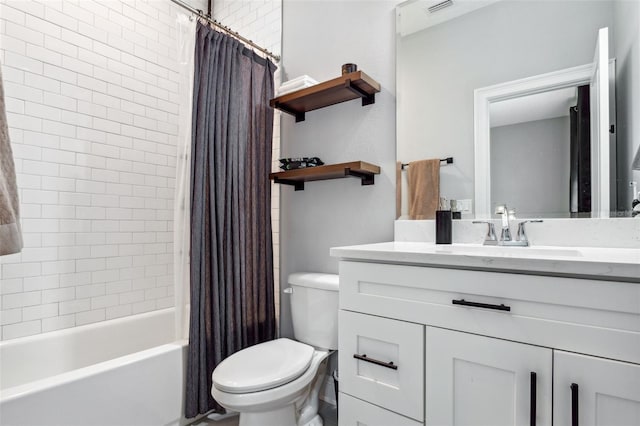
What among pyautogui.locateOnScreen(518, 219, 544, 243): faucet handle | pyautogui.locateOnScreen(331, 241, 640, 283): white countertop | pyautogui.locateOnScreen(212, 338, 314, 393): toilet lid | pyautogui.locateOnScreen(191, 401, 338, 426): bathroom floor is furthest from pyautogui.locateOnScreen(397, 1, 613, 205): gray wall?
pyautogui.locateOnScreen(191, 401, 338, 426): bathroom floor

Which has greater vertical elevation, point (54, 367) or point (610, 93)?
point (610, 93)

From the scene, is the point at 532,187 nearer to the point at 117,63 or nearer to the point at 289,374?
the point at 289,374

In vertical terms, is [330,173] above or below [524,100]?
below

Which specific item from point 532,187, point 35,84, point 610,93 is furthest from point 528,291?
point 35,84

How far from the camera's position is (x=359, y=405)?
117cm

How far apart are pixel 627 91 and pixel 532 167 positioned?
14.7 inches

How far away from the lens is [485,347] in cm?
93

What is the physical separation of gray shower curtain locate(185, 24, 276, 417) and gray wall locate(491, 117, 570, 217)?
4.00 feet

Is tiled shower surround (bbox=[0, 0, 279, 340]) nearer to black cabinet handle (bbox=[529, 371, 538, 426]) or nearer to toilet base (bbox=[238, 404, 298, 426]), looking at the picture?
toilet base (bbox=[238, 404, 298, 426])

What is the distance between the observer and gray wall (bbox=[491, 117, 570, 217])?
1.31 m

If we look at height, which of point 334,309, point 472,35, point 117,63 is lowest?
point 334,309

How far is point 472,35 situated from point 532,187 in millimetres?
735

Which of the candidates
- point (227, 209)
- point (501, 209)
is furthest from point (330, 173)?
point (501, 209)

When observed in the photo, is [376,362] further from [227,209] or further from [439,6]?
[439,6]
